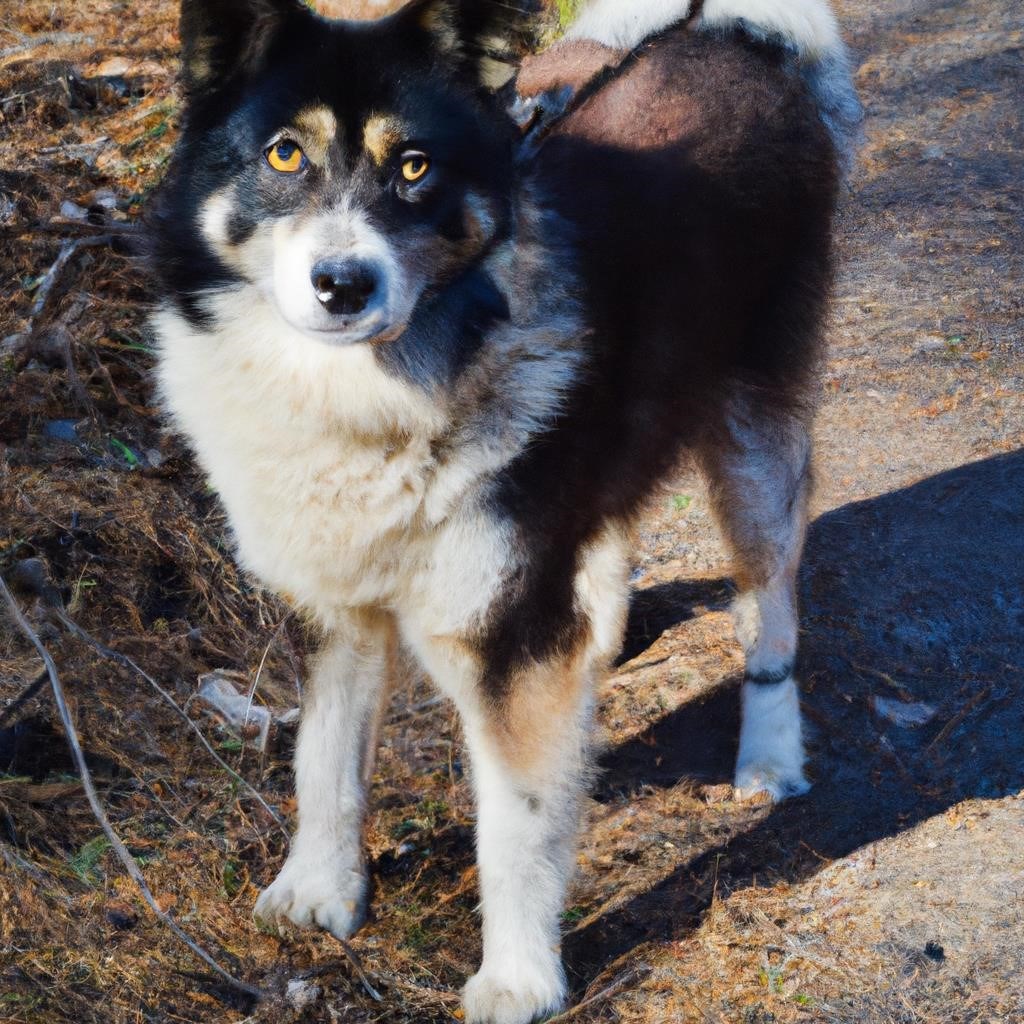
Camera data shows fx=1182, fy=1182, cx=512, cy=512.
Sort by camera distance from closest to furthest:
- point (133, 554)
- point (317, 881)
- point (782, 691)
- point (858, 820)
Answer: point (317, 881), point (858, 820), point (782, 691), point (133, 554)

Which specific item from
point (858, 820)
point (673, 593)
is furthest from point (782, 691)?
point (673, 593)

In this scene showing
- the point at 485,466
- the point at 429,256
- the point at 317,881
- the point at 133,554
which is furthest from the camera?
the point at 133,554

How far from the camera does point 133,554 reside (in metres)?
3.99

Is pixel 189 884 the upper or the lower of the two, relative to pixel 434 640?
lower

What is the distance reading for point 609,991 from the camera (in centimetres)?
273

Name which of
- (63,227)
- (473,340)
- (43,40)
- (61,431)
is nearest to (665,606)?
(473,340)

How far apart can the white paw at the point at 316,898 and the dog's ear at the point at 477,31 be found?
192 centimetres

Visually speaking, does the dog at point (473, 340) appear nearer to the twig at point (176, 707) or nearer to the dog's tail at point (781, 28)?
the dog's tail at point (781, 28)

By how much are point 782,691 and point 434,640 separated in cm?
136

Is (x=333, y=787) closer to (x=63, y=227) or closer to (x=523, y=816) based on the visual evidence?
(x=523, y=816)

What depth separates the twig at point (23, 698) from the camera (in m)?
3.28

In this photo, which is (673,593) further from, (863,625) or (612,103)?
(612,103)

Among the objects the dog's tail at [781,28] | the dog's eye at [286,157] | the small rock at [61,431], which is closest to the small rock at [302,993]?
the dog's eye at [286,157]

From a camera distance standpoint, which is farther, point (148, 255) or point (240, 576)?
point (240, 576)
